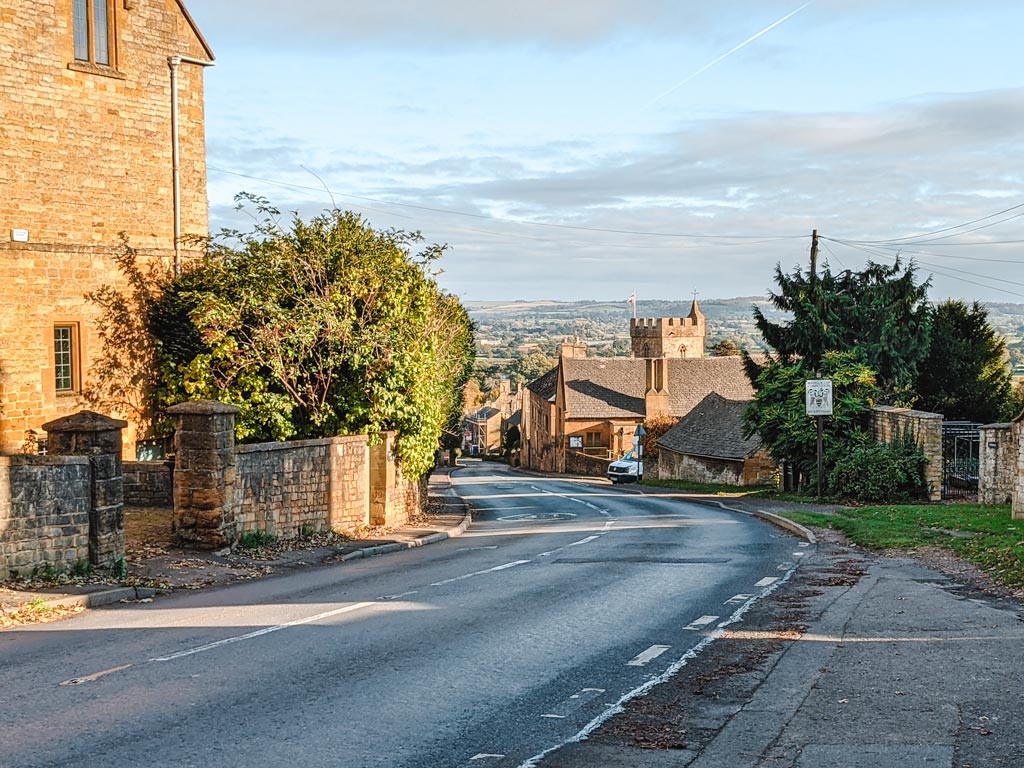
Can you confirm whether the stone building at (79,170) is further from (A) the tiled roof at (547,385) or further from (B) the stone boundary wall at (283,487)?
(A) the tiled roof at (547,385)

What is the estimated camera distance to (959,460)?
1296 inches

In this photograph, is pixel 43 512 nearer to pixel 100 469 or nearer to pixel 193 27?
pixel 100 469

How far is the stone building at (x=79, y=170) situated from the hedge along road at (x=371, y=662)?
10.7 metres

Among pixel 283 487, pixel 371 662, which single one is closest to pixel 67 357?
pixel 283 487

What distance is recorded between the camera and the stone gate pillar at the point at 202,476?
55.0 feet

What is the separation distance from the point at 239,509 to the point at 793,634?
10.3m

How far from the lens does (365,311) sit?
2288 cm

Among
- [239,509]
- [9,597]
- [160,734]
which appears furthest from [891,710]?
[239,509]

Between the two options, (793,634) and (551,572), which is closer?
(793,634)

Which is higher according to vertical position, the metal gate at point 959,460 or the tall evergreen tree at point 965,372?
the tall evergreen tree at point 965,372

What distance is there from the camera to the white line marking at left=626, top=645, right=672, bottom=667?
9359mm

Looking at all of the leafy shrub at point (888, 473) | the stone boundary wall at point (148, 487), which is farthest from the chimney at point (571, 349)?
the stone boundary wall at point (148, 487)

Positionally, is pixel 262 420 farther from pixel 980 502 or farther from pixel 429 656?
pixel 980 502

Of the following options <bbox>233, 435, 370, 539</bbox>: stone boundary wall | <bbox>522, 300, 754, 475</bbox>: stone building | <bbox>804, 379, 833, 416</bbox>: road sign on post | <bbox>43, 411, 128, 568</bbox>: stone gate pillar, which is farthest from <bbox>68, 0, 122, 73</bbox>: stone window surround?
<bbox>522, 300, 754, 475</bbox>: stone building
